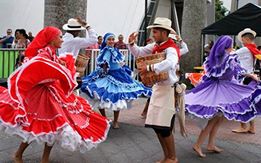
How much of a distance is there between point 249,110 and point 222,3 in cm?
6233

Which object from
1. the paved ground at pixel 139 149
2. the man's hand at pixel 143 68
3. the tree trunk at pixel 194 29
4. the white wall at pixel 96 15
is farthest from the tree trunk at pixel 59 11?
the white wall at pixel 96 15

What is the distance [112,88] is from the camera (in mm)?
7828

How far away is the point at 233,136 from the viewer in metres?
8.04

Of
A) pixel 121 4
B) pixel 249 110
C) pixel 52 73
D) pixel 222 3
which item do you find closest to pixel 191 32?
pixel 121 4

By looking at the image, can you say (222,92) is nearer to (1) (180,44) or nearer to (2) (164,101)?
(1) (180,44)

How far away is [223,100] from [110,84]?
229cm

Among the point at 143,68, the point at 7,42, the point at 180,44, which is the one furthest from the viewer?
the point at 7,42

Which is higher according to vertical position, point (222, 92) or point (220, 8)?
point (220, 8)

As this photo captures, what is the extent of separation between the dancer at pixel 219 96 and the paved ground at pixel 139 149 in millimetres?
298

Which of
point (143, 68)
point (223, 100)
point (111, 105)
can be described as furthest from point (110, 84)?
point (143, 68)

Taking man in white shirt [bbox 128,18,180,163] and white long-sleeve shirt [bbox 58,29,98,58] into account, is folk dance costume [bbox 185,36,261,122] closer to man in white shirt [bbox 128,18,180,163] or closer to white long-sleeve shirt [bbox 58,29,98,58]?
man in white shirt [bbox 128,18,180,163]

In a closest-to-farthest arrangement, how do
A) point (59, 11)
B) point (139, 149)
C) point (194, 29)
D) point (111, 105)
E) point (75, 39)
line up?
point (139, 149), point (75, 39), point (111, 105), point (59, 11), point (194, 29)

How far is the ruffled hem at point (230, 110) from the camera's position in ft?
20.9

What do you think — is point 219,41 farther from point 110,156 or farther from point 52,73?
point 52,73
